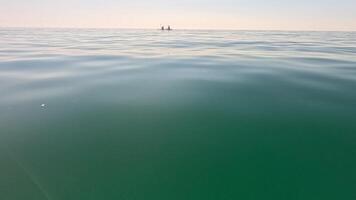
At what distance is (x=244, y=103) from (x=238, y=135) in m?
1.26

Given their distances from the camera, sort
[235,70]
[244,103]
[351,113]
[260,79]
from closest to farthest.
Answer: [351,113]
[244,103]
[260,79]
[235,70]

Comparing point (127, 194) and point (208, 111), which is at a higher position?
point (208, 111)

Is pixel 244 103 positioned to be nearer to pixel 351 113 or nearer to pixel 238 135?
pixel 238 135

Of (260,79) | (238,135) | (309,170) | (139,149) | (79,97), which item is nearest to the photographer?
(309,170)

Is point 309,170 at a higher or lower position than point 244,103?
lower

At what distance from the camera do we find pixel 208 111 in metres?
4.29

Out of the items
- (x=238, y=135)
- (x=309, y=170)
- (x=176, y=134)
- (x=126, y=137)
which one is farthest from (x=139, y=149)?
(x=309, y=170)

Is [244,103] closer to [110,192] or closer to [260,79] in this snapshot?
[260,79]

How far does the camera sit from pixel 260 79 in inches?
246

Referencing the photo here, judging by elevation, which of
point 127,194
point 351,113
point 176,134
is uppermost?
point 351,113

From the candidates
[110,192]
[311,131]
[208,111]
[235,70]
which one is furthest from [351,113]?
[110,192]

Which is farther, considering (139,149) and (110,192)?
(139,149)

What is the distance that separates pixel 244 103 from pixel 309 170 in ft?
6.51

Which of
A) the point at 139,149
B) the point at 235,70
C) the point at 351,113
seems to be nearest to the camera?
the point at 139,149
